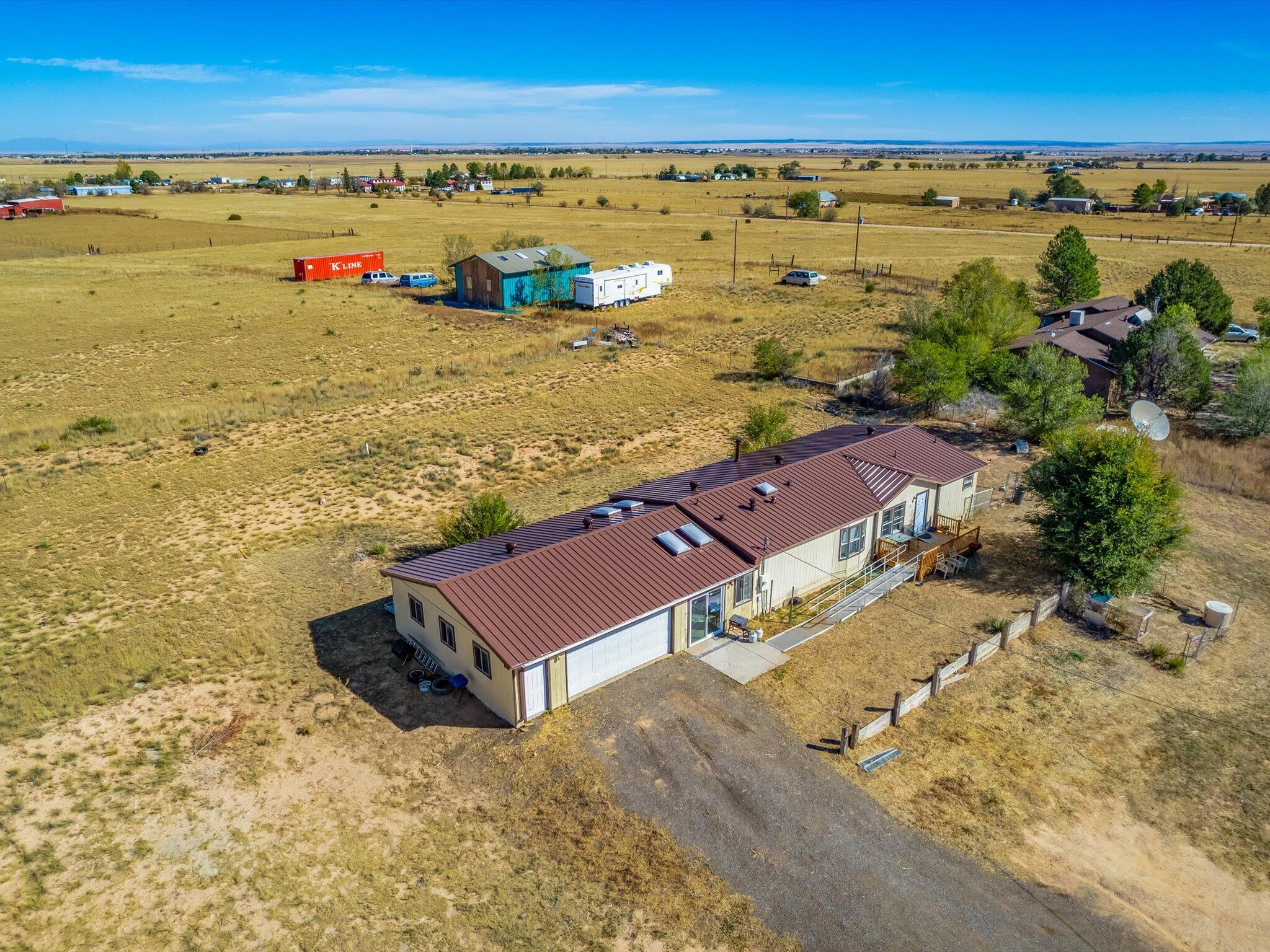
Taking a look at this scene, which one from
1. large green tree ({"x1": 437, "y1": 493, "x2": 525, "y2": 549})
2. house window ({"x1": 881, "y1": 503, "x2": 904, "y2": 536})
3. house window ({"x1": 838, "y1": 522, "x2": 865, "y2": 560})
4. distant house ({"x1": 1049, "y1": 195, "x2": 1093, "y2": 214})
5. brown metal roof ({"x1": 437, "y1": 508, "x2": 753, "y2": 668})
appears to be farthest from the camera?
distant house ({"x1": 1049, "y1": 195, "x2": 1093, "y2": 214})

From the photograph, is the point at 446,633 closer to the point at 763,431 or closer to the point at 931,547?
the point at 931,547

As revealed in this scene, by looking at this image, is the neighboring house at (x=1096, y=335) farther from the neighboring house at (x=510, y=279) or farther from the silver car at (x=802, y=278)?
the neighboring house at (x=510, y=279)

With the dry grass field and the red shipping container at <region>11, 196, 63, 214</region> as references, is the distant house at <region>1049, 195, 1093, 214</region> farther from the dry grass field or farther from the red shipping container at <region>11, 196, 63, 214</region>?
the red shipping container at <region>11, 196, 63, 214</region>

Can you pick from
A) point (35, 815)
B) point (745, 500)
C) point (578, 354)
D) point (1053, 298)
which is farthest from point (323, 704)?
point (1053, 298)

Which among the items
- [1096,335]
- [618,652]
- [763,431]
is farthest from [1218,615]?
[1096,335]

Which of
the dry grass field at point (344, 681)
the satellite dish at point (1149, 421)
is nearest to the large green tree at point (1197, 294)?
the dry grass field at point (344, 681)

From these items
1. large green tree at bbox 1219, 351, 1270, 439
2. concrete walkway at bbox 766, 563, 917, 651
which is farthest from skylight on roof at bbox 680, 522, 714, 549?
large green tree at bbox 1219, 351, 1270, 439
